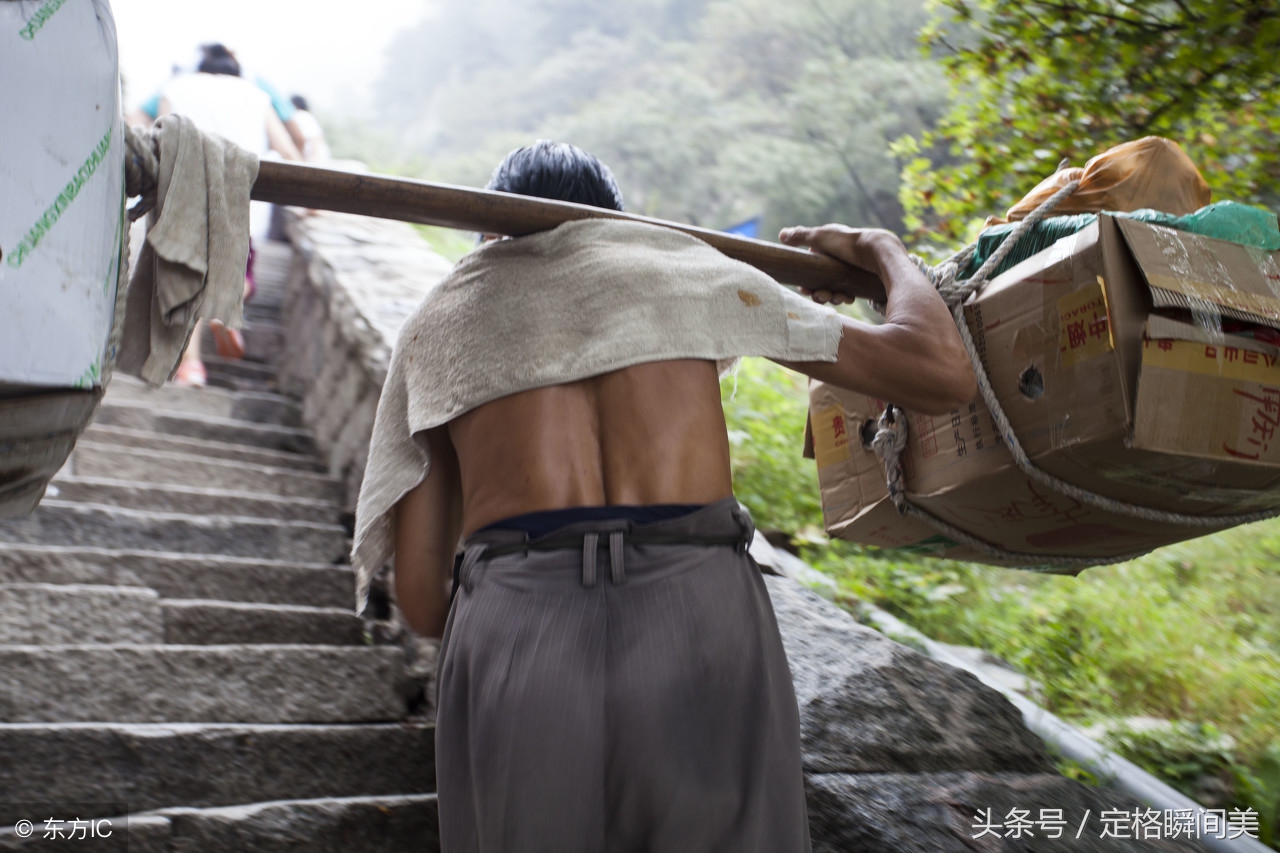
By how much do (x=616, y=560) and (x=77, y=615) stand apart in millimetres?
2020

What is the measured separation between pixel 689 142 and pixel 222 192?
51.3 feet

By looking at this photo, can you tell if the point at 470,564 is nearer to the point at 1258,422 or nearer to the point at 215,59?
the point at 1258,422

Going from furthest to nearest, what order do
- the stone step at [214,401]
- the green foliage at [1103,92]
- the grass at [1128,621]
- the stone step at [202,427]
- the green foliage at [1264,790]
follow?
1. the stone step at [214,401]
2. the stone step at [202,427]
3. the green foliage at [1103,92]
4. the grass at [1128,621]
5. the green foliage at [1264,790]

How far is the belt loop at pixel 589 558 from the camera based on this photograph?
1548 mm

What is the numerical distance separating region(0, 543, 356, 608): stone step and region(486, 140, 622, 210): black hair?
1.89 meters

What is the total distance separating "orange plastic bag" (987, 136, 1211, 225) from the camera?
184 cm

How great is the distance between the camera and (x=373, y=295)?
443cm

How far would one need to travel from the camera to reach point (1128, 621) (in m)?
3.51

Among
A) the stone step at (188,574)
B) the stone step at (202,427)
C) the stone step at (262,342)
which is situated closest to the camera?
the stone step at (188,574)

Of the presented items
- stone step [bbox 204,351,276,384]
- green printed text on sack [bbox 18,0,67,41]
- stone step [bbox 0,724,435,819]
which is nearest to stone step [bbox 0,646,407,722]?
stone step [bbox 0,724,435,819]

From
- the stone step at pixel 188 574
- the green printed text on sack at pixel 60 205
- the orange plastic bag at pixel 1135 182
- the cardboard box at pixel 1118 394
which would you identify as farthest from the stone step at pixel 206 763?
the orange plastic bag at pixel 1135 182

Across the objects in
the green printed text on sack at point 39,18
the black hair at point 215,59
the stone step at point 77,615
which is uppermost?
the black hair at point 215,59

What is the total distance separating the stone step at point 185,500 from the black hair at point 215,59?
2.78 metres

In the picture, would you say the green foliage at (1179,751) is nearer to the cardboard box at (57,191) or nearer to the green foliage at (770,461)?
the green foliage at (770,461)
